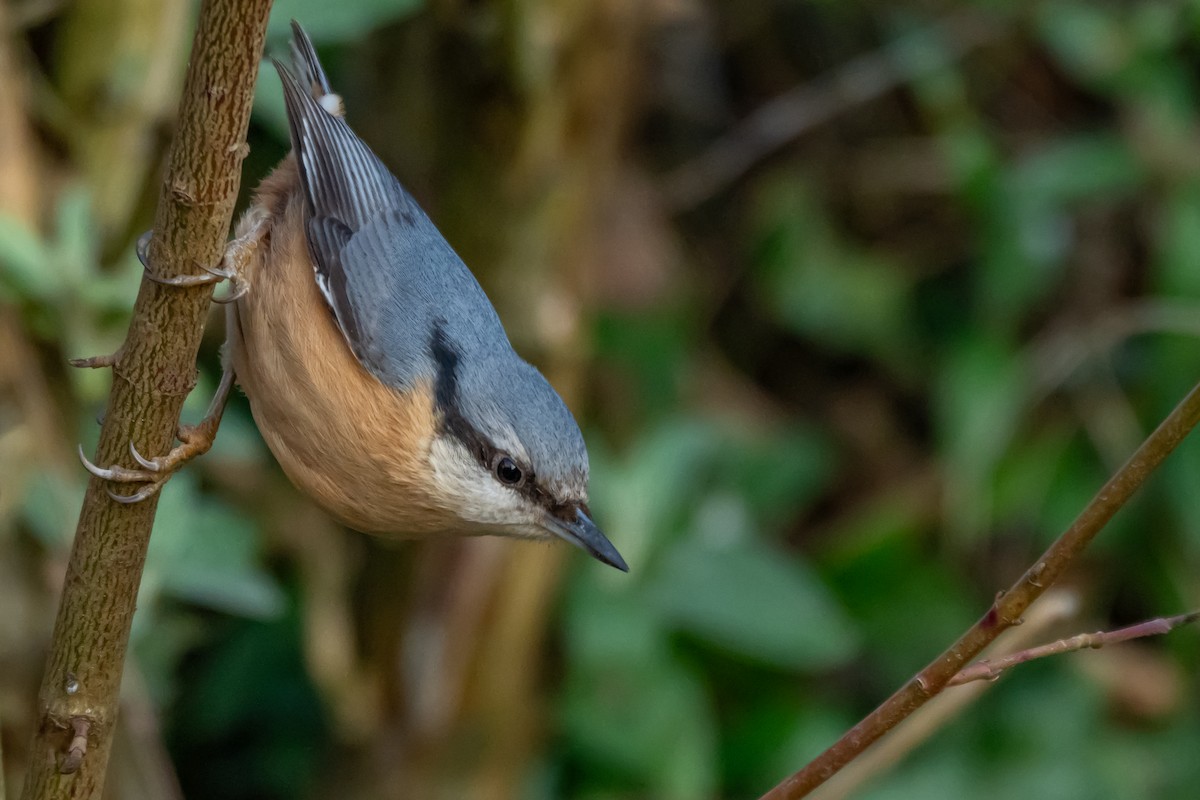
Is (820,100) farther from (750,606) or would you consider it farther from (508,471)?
(508,471)

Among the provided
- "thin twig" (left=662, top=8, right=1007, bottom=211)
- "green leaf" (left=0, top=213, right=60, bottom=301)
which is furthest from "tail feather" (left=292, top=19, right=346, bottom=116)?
"thin twig" (left=662, top=8, right=1007, bottom=211)

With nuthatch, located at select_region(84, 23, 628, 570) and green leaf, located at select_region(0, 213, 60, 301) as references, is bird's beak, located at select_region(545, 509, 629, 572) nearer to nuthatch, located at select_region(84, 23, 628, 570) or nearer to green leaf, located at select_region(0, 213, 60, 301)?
nuthatch, located at select_region(84, 23, 628, 570)

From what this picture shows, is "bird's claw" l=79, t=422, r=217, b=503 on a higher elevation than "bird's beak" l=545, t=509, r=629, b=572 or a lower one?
lower

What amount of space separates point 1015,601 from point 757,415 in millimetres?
3292

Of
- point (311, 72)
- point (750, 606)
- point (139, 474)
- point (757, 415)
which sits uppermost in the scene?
point (757, 415)

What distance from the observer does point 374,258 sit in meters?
2.20

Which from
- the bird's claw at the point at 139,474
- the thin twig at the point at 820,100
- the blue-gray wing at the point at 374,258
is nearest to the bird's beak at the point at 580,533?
the blue-gray wing at the point at 374,258

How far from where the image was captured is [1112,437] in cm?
412

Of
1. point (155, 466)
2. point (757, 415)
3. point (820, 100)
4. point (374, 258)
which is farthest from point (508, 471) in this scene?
point (820, 100)

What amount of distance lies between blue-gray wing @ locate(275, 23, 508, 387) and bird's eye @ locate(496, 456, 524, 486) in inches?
7.1

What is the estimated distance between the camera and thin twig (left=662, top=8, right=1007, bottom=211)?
438cm

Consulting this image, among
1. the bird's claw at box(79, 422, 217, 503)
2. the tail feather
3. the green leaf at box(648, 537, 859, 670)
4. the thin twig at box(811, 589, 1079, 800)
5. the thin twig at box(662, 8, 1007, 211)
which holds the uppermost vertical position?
the thin twig at box(662, 8, 1007, 211)

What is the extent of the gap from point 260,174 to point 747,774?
2142 millimetres

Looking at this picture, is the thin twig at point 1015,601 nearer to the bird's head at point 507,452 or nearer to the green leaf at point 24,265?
the bird's head at point 507,452
